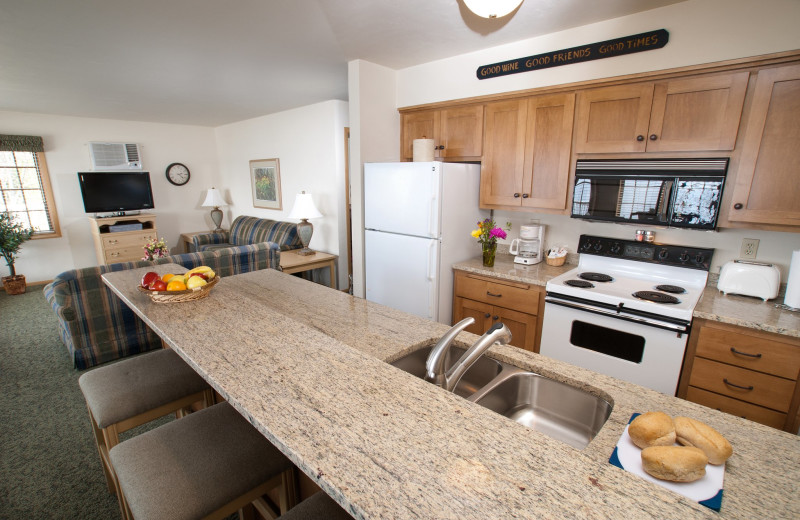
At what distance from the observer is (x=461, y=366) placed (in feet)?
3.43

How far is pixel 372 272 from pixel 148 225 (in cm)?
459

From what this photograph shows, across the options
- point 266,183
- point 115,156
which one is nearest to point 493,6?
point 266,183

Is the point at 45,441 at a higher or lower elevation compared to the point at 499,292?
lower

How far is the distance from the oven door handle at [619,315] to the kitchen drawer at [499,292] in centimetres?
13

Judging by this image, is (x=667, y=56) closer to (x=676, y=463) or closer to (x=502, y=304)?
(x=502, y=304)

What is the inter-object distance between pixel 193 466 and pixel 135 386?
0.63m

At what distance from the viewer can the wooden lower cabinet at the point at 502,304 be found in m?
2.43

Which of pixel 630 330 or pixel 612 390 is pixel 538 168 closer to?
pixel 630 330

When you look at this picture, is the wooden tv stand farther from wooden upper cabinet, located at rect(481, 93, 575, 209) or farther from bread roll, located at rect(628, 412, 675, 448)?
bread roll, located at rect(628, 412, 675, 448)

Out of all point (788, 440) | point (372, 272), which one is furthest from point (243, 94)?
point (788, 440)

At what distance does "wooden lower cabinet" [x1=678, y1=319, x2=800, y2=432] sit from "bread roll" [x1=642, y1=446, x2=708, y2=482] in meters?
1.42

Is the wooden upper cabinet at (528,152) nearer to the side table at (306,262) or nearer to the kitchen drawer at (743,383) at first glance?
the kitchen drawer at (743,383)

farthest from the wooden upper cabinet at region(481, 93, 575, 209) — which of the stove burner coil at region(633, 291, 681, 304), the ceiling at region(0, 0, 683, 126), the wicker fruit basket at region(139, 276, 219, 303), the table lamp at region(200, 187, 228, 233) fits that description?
the table lamp at region(200, 187, 228, 233)

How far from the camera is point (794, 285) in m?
1.82
